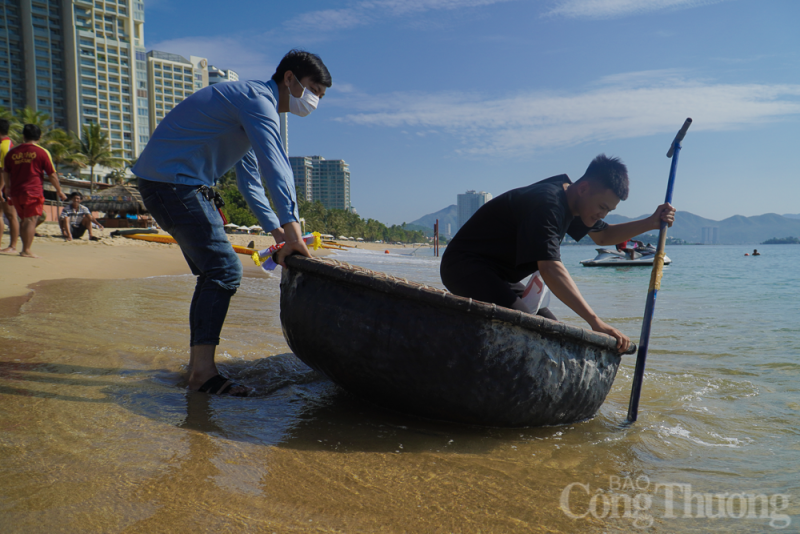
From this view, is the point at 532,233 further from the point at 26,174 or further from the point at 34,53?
the point at 34,53

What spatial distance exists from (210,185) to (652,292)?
2.47 metres

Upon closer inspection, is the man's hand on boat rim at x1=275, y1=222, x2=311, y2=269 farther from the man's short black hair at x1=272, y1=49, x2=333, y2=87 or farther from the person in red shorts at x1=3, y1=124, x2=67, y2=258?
the person in red shorts at x1=3, y1=124, x2=67, y2=258

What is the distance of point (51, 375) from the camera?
245 cm

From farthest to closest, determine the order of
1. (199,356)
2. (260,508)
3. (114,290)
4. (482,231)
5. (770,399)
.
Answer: (114,290)
(770,399)
(482,231)
(199,356)
(260,508)

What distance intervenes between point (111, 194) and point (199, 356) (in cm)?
2966

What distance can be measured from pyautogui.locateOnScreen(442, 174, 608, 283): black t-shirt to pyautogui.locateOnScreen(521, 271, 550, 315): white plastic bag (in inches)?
7.9

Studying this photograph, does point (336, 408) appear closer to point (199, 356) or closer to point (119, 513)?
point (199, 356)

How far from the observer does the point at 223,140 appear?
2615mm

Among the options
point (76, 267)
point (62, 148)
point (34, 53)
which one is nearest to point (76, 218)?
point (76, 267)

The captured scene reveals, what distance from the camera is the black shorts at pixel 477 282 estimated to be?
263cm

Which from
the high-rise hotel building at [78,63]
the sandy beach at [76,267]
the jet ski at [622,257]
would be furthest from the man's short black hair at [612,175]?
the high-rise hotel building at [78,63]

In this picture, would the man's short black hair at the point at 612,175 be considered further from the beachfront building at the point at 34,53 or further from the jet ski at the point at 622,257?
the beachfront building at the point at 34,53

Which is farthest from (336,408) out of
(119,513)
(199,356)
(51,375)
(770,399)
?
(770,399)

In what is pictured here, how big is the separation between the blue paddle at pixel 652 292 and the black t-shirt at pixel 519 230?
447 millimetres
